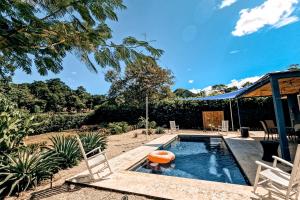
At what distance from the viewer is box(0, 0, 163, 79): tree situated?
1.74m

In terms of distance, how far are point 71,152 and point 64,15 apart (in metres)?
5.10

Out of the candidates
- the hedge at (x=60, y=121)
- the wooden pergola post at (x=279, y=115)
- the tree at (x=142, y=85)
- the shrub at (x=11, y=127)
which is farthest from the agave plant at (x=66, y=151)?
the hedge at (x=60, y=121)

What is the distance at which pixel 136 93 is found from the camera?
19547 millimetres

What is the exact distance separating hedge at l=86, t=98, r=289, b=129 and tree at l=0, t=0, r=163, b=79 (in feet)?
45.1

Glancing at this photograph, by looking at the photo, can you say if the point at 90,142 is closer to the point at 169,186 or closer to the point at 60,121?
the point at 169,186

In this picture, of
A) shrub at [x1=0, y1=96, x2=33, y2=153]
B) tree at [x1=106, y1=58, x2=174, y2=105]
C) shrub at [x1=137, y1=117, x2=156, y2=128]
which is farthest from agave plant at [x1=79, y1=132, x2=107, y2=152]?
tree at [x1=106, y1=58, x2=174, y2=105]

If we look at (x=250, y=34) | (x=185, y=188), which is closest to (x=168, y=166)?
(x=185, y=188)

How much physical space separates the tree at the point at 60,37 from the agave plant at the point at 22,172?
121 inches

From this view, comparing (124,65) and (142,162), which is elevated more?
(124,65)

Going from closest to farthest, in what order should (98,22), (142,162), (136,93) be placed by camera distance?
(98,22)
(142,162)
(136,93)

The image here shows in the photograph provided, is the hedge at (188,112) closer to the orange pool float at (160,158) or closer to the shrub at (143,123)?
the shrub at (143,123)

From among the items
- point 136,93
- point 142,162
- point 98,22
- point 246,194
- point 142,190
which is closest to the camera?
point 98,22

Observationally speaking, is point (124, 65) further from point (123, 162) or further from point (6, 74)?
point (123, 162)

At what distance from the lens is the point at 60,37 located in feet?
6.59
